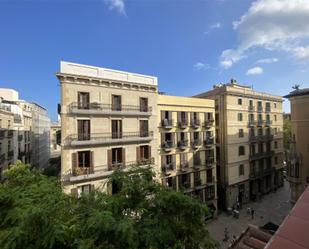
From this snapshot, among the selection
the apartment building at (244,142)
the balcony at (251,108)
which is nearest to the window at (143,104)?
the apartment building at (244,142)

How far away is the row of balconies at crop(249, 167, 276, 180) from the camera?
35.4 meters

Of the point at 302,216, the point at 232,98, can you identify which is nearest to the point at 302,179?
the point at 232,98

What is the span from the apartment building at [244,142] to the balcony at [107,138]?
13.6 meters

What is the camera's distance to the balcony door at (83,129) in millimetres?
20531

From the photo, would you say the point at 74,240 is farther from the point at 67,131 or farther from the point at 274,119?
the point at 274,119

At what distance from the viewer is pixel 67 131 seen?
64.8 ft

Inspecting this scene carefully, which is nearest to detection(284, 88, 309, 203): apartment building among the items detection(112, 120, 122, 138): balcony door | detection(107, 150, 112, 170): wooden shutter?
detection(112, 120, 122, 138): balcony door

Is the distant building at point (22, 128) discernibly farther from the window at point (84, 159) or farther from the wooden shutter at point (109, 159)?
the wooden shutter at point (109, 159)

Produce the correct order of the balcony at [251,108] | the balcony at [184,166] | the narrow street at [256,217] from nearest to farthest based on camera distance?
1. the narrow street at [256,217]
2. the balcony at [184,166]
3. the balcony at [251,108]

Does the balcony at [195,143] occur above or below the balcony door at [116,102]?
below

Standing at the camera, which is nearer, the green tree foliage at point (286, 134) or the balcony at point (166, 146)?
the balcony at point (166, 146)

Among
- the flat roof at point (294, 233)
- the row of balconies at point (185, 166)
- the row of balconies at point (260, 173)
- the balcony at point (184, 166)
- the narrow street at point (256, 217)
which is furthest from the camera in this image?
the row of balconies at point (260, 173)

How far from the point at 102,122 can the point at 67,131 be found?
11.6ft

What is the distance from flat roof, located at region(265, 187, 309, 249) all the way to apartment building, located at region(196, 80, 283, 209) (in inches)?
1123
